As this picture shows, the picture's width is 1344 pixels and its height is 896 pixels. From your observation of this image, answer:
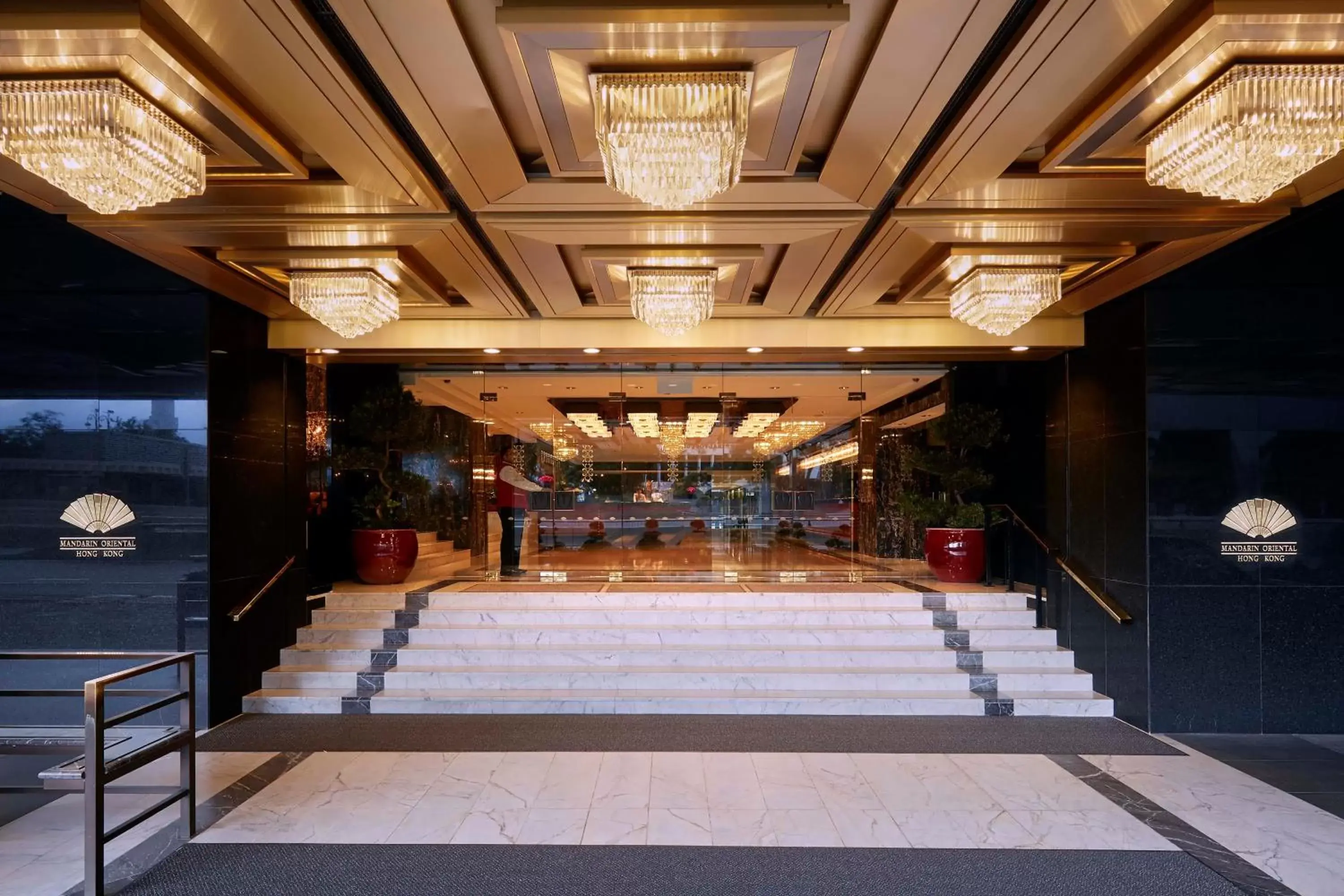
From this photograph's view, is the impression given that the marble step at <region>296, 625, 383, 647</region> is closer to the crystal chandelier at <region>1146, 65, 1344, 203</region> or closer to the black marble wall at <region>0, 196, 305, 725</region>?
the black marble wall at <region>0, 196, 305, 725</region>

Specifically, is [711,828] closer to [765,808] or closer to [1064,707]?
[765,808]

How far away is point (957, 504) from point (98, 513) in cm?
807

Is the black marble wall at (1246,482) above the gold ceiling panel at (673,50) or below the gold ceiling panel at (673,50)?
below

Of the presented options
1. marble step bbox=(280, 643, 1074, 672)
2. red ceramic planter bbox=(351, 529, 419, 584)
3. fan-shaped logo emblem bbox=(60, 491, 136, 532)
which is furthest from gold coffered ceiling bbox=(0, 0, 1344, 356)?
red ceramic planter bbox=(351, 529, 419, 584)

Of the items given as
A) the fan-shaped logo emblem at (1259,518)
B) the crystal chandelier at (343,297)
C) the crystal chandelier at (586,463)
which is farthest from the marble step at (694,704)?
the crystal chandelier at (586,463)

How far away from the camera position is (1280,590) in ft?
20.2

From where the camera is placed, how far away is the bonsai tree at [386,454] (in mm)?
9336

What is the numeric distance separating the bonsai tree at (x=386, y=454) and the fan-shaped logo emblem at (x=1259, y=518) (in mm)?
7905

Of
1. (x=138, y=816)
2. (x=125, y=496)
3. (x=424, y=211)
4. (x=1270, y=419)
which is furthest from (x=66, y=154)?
(x=1270, y=419)

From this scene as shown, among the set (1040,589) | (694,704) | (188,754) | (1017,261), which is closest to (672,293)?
(1017,261)

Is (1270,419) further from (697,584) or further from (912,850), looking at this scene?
(697,584)

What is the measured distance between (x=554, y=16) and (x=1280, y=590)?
255 inches

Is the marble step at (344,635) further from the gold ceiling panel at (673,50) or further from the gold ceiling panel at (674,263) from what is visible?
the gold ceiling panel at (673,50)

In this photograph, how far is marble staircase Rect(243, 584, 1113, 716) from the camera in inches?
267
